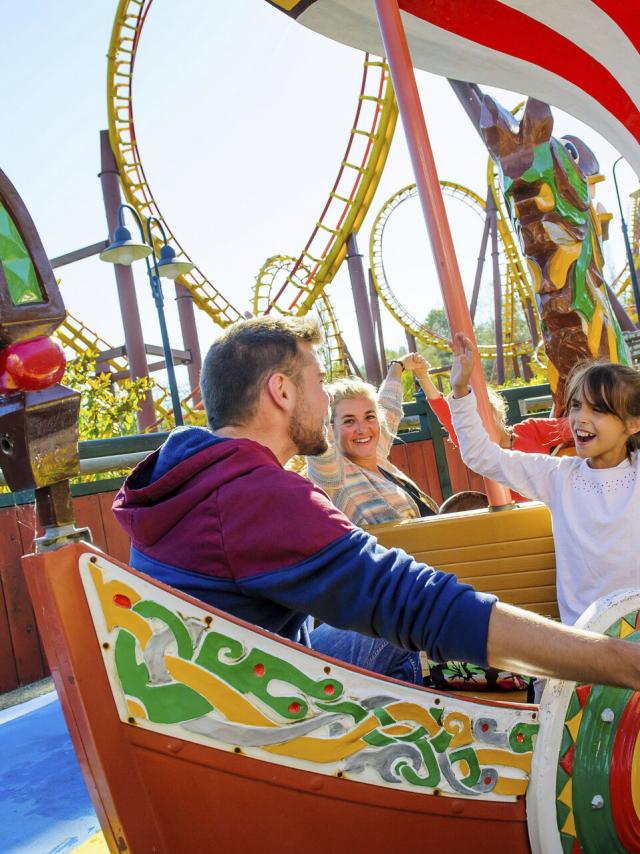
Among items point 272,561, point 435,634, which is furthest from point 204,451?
point 435,634

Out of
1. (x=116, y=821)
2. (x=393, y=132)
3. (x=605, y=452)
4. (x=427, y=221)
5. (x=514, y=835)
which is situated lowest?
(x=514, y=835)

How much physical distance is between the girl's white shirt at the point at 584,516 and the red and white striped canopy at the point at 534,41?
133 centimetres

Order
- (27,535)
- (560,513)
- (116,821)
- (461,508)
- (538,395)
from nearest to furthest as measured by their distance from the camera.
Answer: (116,821)
(560,513)
(461,508)
(27,535)
(538,395)

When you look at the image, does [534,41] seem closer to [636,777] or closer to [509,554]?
[509,554]

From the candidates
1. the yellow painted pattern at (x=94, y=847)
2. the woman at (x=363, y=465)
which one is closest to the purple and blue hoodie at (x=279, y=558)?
the yellow painted pattern at (x=94, y=847)

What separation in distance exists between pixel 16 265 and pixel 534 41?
2.28 meters

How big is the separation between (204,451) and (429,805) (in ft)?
1.77

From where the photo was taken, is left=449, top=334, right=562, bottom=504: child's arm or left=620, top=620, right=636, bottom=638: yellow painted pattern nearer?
left=620, top=620, right=636, bottom=638: yellow painted pattern

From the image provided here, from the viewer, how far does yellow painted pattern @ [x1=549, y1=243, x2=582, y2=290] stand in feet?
11.3

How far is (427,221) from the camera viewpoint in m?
1.98

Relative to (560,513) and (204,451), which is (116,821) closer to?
(204,451)

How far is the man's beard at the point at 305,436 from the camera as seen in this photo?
3.95ft

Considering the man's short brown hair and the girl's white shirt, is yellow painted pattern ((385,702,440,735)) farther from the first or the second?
the girl's white shirt

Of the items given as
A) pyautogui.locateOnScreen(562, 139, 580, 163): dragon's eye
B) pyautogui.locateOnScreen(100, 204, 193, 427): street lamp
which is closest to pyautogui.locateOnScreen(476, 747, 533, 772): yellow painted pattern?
pyautogui.locateOnScreen(562, 139, 580, 163): dragon's eye
